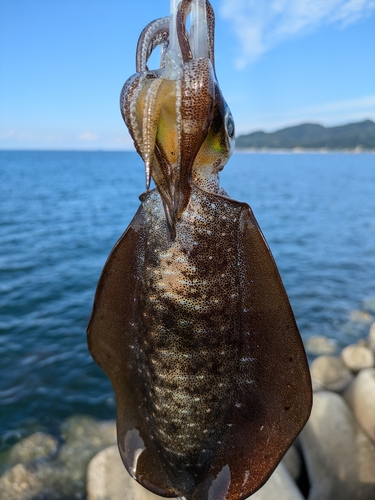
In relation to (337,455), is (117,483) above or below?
below

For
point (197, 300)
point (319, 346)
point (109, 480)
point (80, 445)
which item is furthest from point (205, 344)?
point (319, 346)

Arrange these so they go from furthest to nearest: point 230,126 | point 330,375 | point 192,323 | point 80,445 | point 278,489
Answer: point 330,375 < point 80,445 < point 278,489 < point 192,323 < point 230,126

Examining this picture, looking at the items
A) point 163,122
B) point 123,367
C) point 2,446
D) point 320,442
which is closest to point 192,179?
point 163,122

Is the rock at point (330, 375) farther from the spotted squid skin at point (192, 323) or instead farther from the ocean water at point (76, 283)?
the spotted squid skin at point (192, 323)

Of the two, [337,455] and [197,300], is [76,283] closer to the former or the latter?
[337,455]

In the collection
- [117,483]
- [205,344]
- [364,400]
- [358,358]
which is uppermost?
[205,344]

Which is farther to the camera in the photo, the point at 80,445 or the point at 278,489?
the point at 80,445
